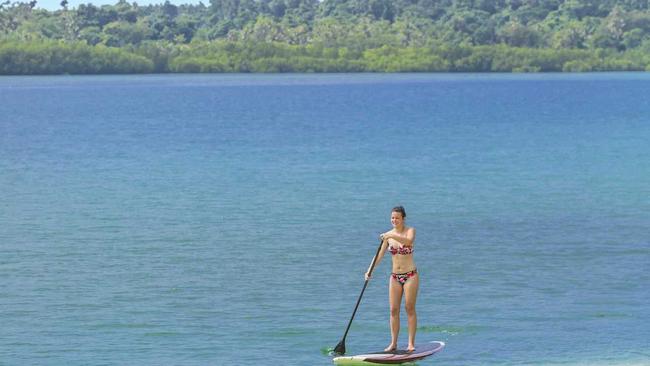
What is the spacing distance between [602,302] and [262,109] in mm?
101394

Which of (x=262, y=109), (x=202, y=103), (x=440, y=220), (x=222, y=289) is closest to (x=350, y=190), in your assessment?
(x=440, y=220)

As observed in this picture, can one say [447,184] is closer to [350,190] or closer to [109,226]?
[350,190]

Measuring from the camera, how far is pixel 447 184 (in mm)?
52219

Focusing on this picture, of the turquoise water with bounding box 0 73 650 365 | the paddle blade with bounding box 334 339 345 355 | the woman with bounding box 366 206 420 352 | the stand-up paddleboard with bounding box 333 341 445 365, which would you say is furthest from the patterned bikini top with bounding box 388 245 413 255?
the turquoise water with bounding box 0 73 650 365

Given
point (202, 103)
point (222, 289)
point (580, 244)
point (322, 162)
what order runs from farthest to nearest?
point (202, 103), point (322, 162), point (580, 244), point (222, 289)

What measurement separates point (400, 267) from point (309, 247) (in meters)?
14.2

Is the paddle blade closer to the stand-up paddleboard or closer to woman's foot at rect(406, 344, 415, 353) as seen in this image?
the stand-up paddleboard

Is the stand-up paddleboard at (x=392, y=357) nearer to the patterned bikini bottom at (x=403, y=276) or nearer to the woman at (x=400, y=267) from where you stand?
the woman at (x=400, y=267)

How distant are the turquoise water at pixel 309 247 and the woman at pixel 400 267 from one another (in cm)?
185

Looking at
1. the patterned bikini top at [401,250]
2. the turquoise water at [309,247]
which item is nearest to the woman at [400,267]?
the patterned bikini top at [401,250]

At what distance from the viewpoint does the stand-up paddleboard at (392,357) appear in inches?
866

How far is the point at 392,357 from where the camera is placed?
72.1 ft

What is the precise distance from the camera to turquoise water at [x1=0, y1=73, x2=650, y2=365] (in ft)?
81.6

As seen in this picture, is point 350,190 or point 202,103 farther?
point 202,103
